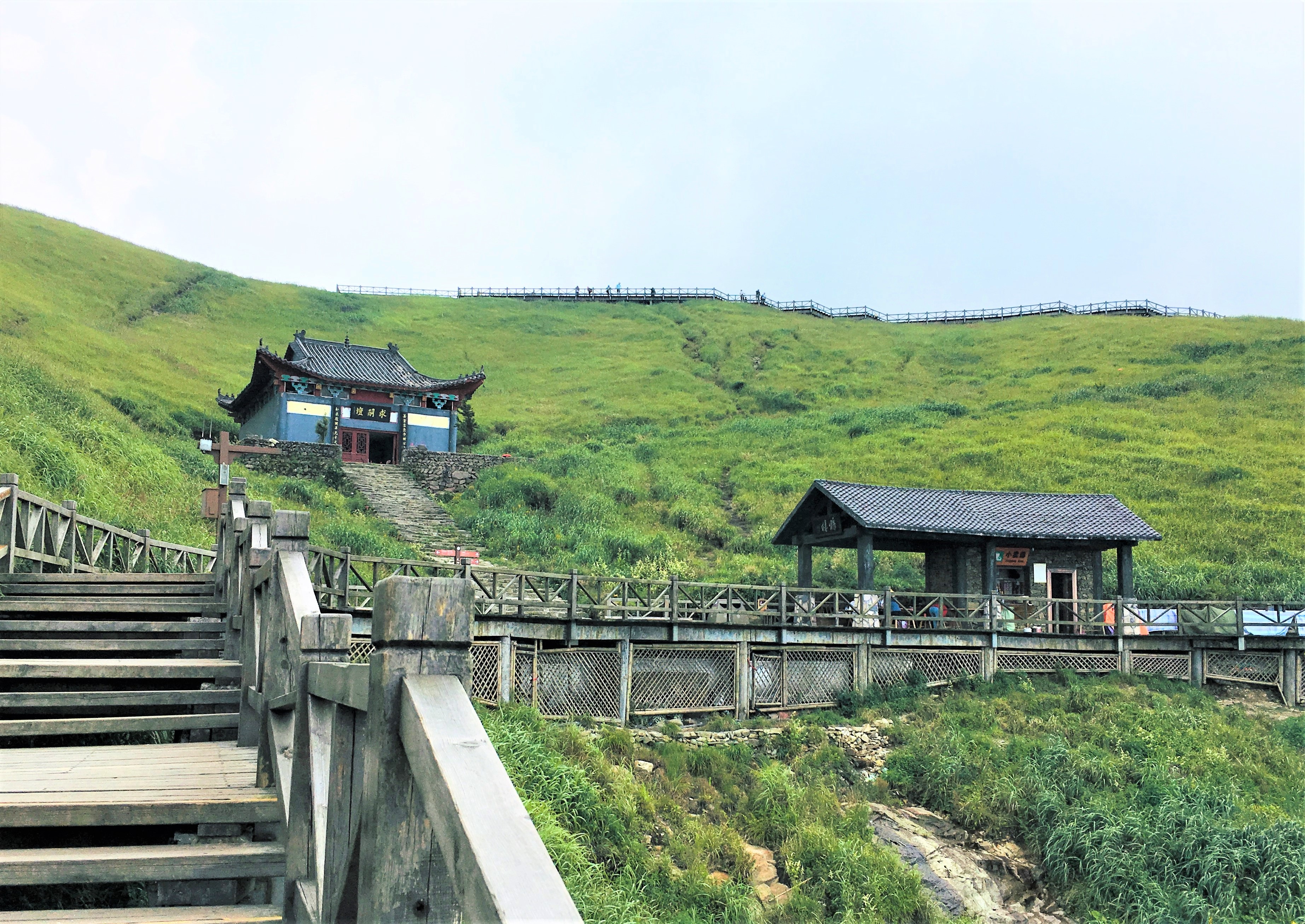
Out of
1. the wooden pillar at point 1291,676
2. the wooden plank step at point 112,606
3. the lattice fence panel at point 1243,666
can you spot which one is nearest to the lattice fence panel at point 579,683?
the wooden plank step at point 112,606

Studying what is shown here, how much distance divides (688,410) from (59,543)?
47.6 metres

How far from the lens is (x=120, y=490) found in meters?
22.2

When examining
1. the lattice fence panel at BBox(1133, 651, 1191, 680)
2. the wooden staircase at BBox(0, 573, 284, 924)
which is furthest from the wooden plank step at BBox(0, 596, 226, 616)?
the lattice fence panel at BBox(1133, 651, 1191, 680)

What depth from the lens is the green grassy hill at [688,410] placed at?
30.3 metres

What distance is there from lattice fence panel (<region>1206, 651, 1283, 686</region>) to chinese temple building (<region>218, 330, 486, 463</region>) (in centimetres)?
3111

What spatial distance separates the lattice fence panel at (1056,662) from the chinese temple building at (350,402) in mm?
27880

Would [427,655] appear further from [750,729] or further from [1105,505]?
[1105,505]

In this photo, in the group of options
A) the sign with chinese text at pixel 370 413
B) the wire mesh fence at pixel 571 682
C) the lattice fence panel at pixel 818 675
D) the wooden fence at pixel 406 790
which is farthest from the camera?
the sign with chinese text at pixel 370 413

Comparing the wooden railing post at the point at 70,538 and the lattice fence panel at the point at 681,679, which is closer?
the wooden railing post at the point at 70,538

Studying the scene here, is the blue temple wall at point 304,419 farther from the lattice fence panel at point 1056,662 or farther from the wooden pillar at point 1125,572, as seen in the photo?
the wooden pillar at point 1125,572

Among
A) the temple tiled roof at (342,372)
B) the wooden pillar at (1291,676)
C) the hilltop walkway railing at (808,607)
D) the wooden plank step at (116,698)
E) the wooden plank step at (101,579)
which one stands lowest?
the wooden pillar at (1291,676)

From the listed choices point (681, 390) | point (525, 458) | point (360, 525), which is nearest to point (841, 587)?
point (360, 525)

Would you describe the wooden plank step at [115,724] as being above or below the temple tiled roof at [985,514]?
below

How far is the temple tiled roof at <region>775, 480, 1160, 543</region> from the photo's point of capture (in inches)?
909
